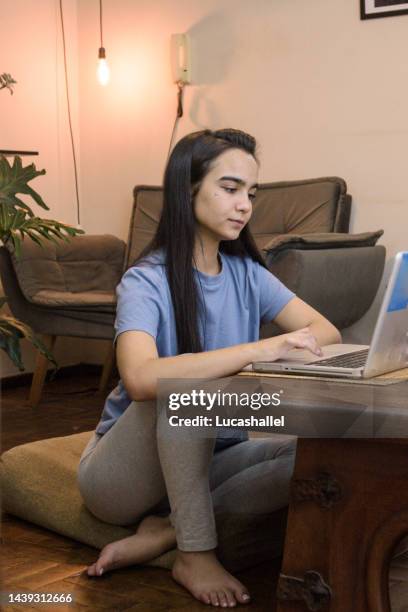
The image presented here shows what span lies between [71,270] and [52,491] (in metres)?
2.13

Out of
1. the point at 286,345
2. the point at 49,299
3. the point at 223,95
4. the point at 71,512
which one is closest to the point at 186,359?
the point at 286,345

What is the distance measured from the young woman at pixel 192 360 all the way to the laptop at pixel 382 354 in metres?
0.11

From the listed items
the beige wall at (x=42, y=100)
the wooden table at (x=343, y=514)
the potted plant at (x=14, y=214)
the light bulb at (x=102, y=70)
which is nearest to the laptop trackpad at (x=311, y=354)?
the wooden table at (x=343, y=514)

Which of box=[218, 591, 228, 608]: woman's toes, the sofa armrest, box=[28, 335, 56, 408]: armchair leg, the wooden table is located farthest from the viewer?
box=[28, 335, 56, 408]: armchair leg

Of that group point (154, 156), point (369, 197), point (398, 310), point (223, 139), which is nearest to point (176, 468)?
point (398, 310)

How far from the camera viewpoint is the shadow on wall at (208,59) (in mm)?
4477

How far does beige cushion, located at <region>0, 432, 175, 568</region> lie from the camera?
84.4 inches

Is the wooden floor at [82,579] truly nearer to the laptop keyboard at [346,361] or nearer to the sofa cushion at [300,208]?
the laptop keyboard at [346,361]

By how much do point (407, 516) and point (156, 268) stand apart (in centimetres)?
75

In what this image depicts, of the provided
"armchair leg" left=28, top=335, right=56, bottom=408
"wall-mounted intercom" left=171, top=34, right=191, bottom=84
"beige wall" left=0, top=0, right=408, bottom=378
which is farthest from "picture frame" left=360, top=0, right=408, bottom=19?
"armchair leg" left=28, top=335, right=56, bottom=408

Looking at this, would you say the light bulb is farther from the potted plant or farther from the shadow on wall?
the potted plant

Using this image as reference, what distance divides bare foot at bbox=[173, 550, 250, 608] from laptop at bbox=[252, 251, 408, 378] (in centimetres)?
43

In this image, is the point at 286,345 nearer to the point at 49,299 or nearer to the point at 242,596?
the point at 242,596

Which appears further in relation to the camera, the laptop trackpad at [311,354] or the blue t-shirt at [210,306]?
the blue t-shirt at [210,306]
